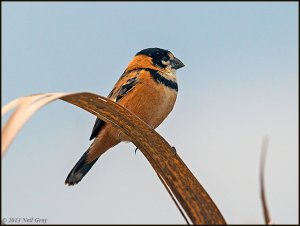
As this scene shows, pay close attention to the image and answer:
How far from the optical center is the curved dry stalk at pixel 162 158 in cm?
173

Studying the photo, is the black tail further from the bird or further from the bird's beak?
the bird's beak

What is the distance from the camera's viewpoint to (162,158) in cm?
202

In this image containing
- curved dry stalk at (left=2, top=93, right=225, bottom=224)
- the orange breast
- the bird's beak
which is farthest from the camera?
the bird's beak

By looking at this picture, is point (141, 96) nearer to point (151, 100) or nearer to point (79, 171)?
point (151, 100)

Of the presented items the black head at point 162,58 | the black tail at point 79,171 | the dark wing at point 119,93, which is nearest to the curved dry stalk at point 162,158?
the dark wing at point 119,93

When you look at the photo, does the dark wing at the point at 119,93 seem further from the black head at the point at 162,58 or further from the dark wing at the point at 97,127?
the black head at the point at 162,58

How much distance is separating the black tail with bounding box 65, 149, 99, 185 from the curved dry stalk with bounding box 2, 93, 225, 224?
11.3 feet

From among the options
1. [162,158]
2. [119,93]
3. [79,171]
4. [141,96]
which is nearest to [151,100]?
[141,96]

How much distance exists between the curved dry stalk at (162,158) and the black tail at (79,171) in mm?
3433

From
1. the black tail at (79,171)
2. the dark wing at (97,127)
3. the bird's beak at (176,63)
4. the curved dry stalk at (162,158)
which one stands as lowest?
the black tail at (79,171)

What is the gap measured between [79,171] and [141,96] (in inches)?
40.6

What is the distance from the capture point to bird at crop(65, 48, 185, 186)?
5238 millimetres

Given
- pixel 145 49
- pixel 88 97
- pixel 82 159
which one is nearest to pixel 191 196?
pixel 88 97

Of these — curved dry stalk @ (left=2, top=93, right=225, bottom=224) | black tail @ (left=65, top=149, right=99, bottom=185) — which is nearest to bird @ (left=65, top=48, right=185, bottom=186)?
black tail @ (left=65, top=149, right=99, bottom=185)
